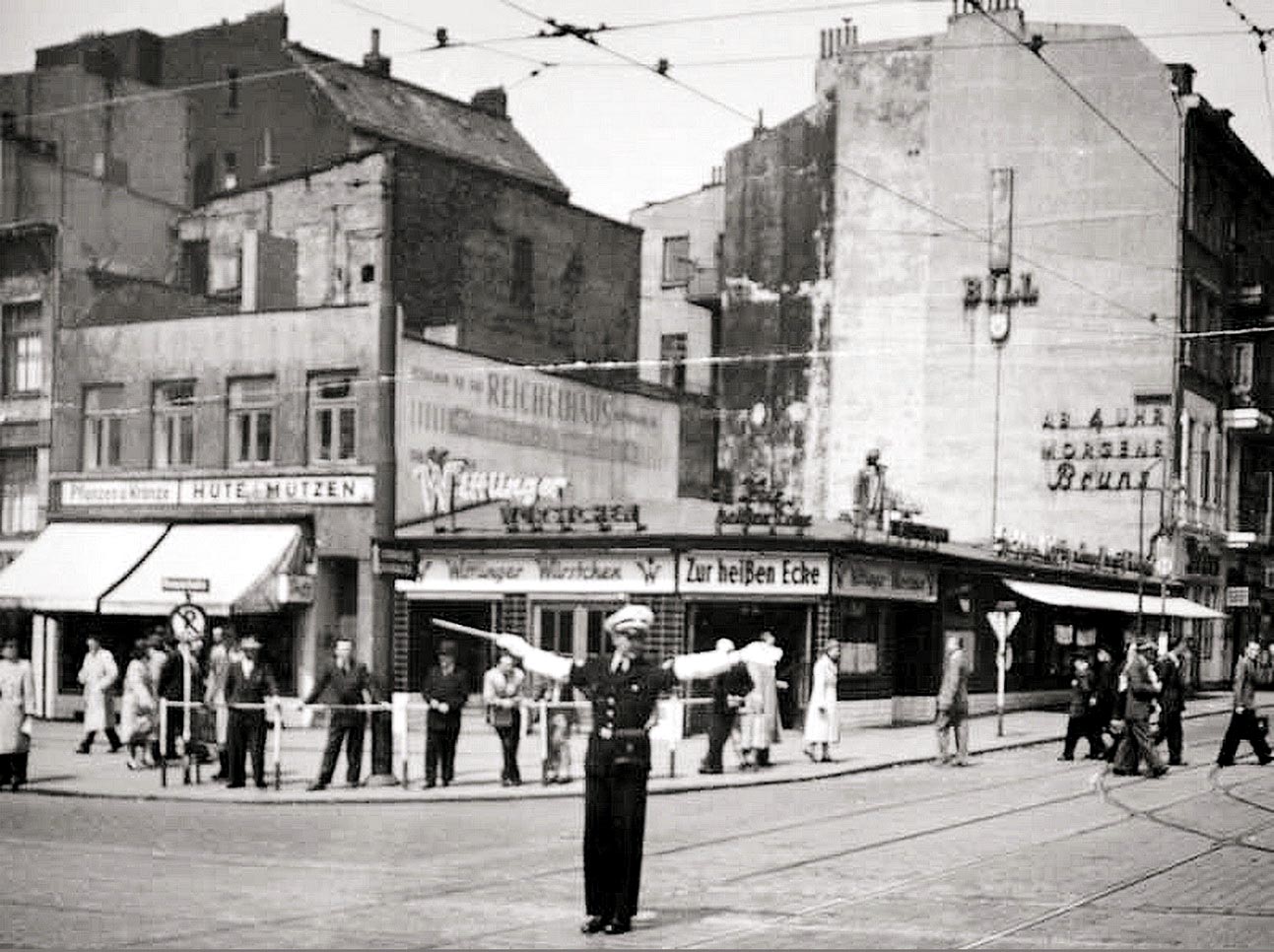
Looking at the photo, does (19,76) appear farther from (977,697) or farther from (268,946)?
(268,946)

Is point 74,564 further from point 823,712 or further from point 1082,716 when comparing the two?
point 1082,716

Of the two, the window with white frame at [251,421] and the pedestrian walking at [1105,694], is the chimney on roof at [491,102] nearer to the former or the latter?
the window with white frame at [251,421]

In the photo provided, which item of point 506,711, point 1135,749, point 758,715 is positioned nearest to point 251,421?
point 758,715

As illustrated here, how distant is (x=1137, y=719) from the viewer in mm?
23812

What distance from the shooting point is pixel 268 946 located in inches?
415

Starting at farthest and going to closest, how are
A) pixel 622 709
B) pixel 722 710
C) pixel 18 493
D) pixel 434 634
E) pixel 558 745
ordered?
pixel 18 493, pixel 434 634, pixel 722 710, pixel 558 745, pixel 622 709

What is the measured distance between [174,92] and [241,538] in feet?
33.9

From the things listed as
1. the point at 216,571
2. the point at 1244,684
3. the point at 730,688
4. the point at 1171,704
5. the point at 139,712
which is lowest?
the point at 139,712

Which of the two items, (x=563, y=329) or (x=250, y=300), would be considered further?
(x=563, y=329)

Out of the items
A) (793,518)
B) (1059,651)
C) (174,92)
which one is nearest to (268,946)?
(793,518)

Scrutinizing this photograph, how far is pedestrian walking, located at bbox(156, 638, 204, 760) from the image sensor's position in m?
23.7

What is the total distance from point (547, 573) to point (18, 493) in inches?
495

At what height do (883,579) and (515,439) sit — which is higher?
(515,439)

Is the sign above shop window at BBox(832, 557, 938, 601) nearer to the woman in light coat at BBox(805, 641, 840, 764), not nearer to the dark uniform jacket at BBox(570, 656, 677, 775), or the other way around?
the woman in light coat at BBox(805, 641, 840, 764)
